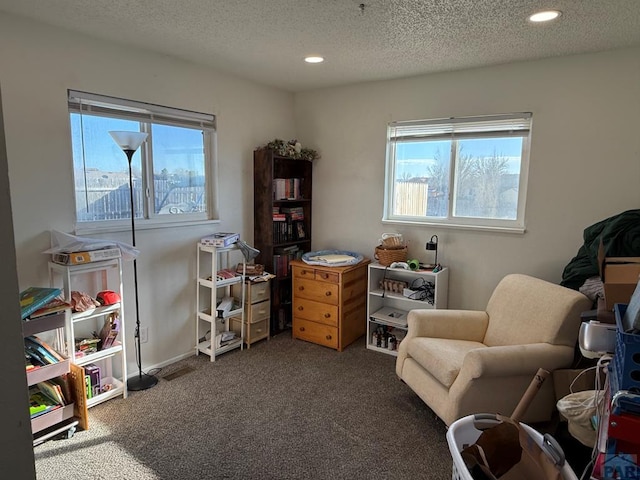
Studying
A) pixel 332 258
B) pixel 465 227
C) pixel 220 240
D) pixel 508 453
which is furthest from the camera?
pixel 332 258

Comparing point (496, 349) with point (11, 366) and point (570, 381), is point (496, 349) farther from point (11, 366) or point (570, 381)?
point (11, 366)

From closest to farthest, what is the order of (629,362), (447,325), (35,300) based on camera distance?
(629,362) < (35,300) < (447,325)

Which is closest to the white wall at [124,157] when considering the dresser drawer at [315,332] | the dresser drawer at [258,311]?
the dresser drawer at [258,311]

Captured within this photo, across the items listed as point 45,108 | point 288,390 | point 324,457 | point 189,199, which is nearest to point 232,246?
point 189,199

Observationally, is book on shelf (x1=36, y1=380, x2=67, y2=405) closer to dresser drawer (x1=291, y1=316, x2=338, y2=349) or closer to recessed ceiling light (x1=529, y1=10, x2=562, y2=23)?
dresser drawer (x1=291, y1=316, x2=338, y2=349)

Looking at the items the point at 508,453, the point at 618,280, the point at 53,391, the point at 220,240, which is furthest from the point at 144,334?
the point at 618,280

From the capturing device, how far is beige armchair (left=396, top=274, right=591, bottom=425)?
86.0 inches

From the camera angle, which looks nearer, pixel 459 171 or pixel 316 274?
pixel 459 171

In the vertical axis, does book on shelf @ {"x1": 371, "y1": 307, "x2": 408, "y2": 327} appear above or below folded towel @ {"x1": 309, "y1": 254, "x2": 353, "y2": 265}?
below

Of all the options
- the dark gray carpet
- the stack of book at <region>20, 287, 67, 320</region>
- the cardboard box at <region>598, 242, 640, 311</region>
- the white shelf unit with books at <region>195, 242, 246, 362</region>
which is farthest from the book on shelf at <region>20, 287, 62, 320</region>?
the cardboard box at <region>598, 242, 640, 311</region>

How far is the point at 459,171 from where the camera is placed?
11.3 feet

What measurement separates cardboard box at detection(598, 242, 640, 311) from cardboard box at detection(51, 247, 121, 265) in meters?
2.72

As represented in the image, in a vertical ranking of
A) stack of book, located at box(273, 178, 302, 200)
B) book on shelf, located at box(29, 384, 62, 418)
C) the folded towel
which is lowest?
book on shelf, located at box(29, 384, 62, 418)

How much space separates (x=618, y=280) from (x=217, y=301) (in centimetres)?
283
